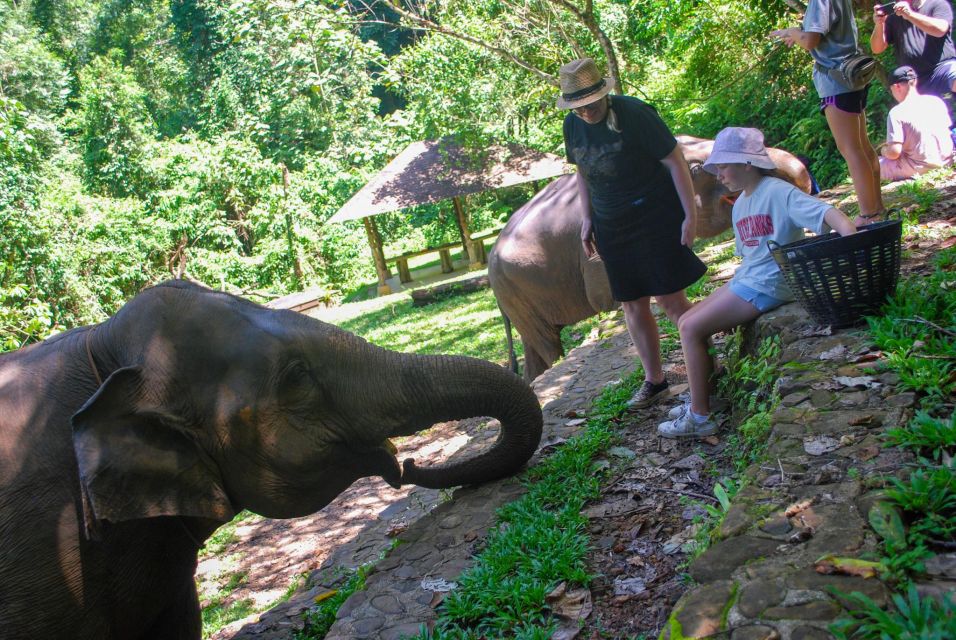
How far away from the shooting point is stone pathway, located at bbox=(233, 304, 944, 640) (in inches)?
87.8

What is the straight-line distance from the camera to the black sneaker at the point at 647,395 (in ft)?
16.6

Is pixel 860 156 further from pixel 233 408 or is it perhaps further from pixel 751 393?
pixel 233 408

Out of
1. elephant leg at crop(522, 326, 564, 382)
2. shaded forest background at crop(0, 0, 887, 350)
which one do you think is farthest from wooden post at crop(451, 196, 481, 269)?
elephant leg at crop(522, 326, 564, 382)

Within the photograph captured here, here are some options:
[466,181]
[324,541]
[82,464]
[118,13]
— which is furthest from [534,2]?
[118,13]

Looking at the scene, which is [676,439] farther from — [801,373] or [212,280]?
[212,280]

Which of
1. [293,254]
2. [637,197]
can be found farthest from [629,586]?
[293,254]

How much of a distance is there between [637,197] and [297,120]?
32.0m

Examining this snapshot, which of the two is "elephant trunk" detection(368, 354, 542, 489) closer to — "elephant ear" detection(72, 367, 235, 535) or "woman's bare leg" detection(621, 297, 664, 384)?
"elephant ear" detection(72, 367, 235, 535)

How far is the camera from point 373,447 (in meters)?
3.69

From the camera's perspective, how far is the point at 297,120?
34.6m

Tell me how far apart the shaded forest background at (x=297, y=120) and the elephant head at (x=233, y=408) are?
6918 mm

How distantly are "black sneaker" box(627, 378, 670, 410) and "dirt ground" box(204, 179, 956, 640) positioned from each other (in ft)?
0.26

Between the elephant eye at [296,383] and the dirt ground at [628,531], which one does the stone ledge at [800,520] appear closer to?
the dirt ground at [628,531]

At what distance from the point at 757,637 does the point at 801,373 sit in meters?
1.76
